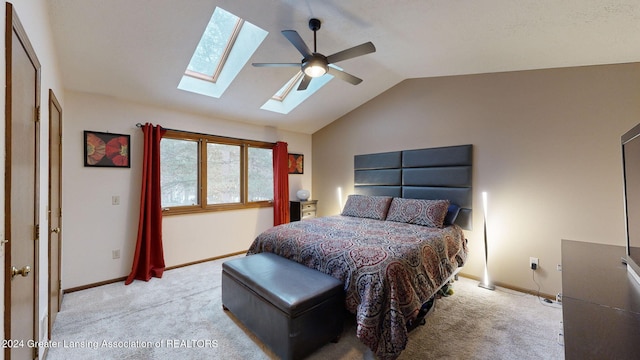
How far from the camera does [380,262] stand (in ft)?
6.21

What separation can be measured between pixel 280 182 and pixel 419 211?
2.49 m

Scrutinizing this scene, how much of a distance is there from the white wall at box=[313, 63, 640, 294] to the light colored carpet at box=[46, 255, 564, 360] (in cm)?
61

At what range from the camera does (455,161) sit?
333cm

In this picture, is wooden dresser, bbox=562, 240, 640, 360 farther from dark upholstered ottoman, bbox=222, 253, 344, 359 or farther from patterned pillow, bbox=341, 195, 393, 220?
patterned pillow, bbox=341, 195, 393, 220

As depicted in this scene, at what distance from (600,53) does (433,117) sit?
162 centimetres

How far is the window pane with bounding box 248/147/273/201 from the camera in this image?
15.1 ft

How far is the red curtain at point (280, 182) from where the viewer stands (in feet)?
15.3

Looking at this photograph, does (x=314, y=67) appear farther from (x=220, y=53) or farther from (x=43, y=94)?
(x=43, y=94)

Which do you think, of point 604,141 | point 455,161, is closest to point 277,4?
point 455,161

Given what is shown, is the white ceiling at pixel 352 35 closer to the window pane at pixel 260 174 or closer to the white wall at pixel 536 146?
the white wall at pixel 536 146

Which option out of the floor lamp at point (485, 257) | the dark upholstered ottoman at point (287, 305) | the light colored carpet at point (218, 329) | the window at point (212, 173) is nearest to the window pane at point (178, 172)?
the window at point (212, 173)

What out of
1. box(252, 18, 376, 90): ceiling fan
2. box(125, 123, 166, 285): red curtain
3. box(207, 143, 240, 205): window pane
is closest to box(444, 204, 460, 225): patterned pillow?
box(252, 18, 376, 90): ceiling fan

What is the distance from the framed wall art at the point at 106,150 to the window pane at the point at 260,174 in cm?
183

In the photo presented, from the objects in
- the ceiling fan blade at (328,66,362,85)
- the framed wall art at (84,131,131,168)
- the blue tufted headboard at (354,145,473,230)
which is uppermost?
the ceiling fan blade at (328,66,362,85)
